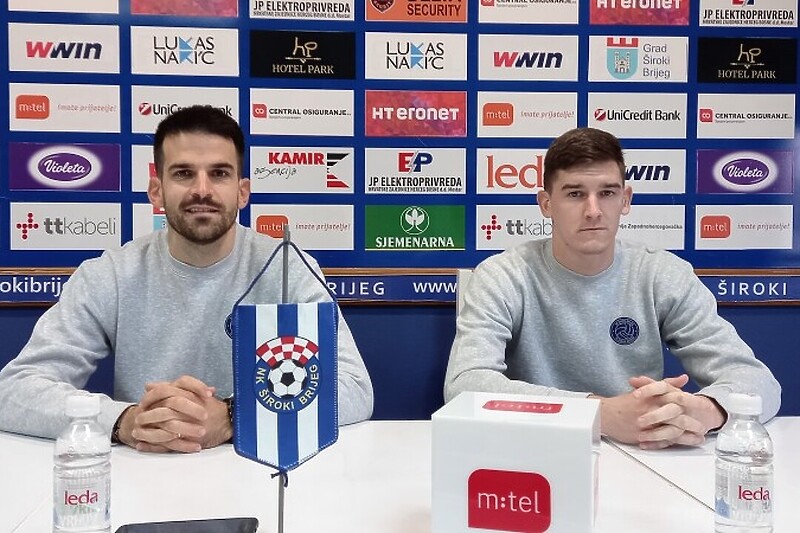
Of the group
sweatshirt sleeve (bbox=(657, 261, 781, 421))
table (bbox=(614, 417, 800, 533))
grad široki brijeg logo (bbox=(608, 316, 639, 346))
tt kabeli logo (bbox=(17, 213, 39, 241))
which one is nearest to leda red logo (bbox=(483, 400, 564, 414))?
table (bbox=(614, 417, 800, 533))

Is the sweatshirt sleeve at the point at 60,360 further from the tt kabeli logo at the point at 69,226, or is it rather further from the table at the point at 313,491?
the tt kabeli logo at the point at 69,226

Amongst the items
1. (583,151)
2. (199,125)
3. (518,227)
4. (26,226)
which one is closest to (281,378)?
(199,125)

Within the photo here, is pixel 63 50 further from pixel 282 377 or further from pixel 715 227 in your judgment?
pixel 715 227

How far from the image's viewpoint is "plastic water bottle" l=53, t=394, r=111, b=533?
0.94 meters

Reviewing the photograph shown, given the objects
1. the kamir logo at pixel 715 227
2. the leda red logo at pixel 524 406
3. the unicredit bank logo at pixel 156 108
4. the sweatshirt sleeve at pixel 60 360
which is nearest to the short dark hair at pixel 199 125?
the sweatshirt sleeve at pixel 60 360

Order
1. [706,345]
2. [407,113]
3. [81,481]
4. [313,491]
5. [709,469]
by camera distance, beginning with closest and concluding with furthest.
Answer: [81,481], [313,491], [709,469], [706,345], [407,113]

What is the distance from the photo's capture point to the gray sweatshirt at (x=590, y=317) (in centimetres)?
192

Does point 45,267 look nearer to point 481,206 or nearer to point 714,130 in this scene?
point 481,206

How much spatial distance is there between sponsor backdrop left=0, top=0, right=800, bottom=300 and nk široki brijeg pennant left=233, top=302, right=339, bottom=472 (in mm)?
1608

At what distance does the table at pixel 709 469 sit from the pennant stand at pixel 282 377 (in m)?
0.61

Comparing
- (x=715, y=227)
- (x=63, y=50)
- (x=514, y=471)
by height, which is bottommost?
(x=514, y=471)

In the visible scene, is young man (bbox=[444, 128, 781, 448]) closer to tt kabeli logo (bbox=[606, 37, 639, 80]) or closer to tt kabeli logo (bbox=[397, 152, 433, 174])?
tt kabeli logo (bbox=[397, 152, 433, 174])

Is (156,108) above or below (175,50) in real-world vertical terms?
below

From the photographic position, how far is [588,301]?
1.97 metres
